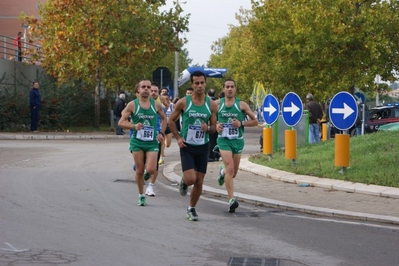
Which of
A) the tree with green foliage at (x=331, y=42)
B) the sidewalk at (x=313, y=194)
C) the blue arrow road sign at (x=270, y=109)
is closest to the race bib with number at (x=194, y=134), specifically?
the sidewalk at (x=313, y=194)

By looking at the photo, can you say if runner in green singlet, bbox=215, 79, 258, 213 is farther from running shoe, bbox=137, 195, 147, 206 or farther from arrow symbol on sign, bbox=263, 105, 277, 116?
arrow symbol on sign, bbox=263, 105, 277, 116

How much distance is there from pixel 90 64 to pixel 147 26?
3121mm

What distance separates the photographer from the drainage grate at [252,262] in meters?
8.28

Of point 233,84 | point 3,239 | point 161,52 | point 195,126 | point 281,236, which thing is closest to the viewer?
point 3,239

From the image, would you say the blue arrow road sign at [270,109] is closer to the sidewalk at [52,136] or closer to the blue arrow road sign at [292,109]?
the blue arrow road sign at [292,109]

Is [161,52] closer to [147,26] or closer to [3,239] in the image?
[147,26]

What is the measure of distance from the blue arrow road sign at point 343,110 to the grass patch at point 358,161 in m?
0.86

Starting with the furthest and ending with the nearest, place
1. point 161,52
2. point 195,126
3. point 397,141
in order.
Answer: point 161,52
point 397,141
point 195,126

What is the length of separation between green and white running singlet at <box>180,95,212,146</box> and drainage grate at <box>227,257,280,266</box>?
2851 millimetres

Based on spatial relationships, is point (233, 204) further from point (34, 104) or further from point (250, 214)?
point (34, 104)

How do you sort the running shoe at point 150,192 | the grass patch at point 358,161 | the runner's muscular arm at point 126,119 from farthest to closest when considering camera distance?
the grass patch at point 358,161 → the running shoe at point 150,192 → the runner's muscular arm at point 126,119

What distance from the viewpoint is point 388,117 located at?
38.0 meters

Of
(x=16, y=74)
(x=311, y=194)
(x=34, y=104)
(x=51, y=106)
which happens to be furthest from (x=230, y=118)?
(x=16, y=74)

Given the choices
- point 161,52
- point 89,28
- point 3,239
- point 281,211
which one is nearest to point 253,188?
point 281,211
